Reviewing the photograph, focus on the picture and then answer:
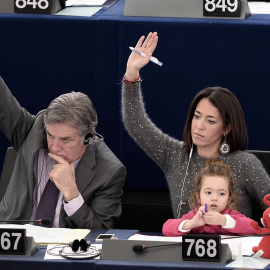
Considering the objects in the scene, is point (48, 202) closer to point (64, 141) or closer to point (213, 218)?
point (64, 141)

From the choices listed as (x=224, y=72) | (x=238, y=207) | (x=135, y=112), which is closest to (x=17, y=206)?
(x=135, y=112)

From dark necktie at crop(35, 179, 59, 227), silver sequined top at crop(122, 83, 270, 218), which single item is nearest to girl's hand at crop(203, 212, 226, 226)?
silver sequined top at crop(122, 83, 270, 218)

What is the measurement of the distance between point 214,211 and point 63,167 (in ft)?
2.46

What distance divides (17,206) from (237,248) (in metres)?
1.22

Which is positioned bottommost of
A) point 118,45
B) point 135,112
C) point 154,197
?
point 154,197

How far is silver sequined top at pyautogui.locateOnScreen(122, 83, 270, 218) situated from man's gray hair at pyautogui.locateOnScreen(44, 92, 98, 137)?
18 cm

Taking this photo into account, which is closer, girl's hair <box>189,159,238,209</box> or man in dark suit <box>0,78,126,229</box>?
girl's hair <box>189,159,238,209</box>

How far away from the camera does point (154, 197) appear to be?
5148mm

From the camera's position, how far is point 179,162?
441 cm

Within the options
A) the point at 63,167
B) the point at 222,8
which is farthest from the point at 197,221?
the point at 222,8

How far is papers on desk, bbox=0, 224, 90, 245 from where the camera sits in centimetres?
399

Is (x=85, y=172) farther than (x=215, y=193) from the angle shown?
Yes

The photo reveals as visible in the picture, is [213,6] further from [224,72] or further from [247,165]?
[247,165]

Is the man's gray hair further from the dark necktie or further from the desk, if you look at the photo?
the desk
